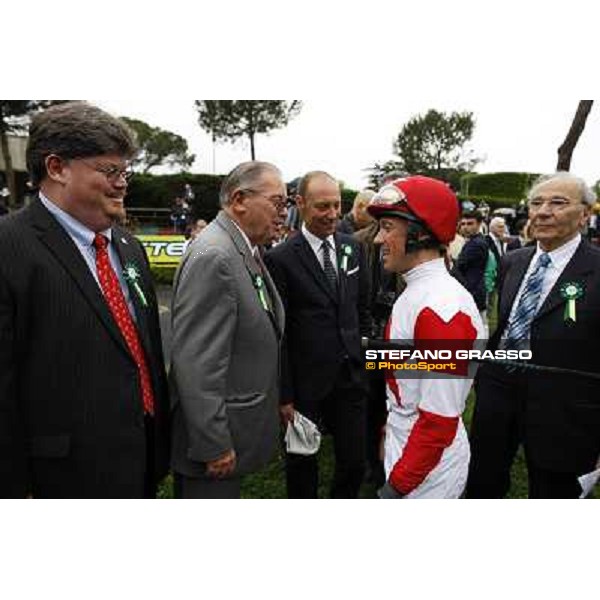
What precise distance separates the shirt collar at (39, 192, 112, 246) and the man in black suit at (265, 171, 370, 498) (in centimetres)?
128

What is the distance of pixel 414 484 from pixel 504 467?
124 centimetres

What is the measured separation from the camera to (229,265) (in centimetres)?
209

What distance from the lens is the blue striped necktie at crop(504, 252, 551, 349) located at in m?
2.54

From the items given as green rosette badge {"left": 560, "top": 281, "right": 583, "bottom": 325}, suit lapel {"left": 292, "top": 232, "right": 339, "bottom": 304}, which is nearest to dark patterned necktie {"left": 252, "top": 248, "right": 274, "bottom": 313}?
suit lapel {"left": 292, "top": 232, "right": 339, "bottom": 304}

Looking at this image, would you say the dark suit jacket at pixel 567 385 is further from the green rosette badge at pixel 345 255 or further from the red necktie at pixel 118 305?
the red necktie at pixel 118 305

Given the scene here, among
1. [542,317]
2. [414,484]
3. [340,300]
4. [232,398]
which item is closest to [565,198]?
[542,317]

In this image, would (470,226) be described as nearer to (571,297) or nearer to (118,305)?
(571,297)

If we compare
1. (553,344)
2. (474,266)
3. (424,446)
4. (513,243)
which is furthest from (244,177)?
(513,243)

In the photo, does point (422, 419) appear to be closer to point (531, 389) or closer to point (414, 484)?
point (414, 484)

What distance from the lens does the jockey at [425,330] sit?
175cm

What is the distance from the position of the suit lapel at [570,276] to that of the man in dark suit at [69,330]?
1723mm

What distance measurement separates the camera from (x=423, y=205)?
1.86 meters

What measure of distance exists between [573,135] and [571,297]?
2.38 m

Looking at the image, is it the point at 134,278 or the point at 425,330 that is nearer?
the point at 425,330
